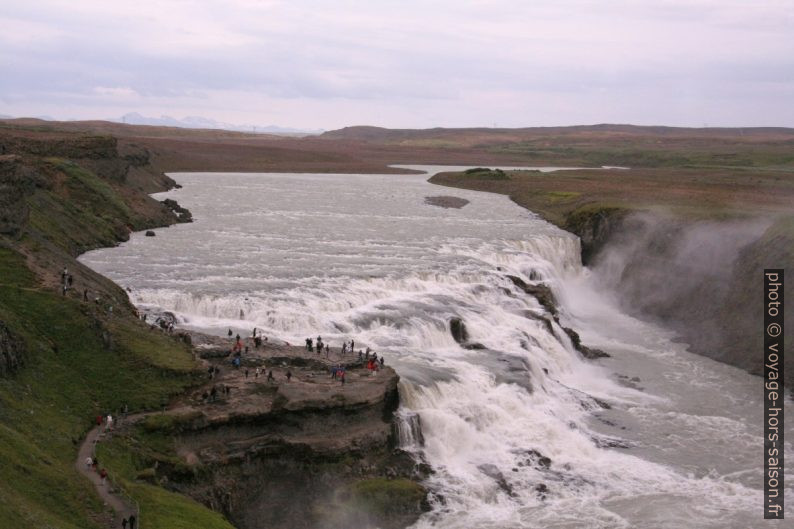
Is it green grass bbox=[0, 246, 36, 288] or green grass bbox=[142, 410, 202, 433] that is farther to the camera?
green grass bbox=[0, 246, 36, 288]

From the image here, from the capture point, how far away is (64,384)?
27.2 metres

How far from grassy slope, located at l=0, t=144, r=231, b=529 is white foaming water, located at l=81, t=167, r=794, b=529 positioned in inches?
237

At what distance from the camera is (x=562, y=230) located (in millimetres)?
73812

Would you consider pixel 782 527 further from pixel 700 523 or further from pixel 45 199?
pixel 45 199

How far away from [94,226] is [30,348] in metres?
30.7

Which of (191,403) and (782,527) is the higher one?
(191,403)

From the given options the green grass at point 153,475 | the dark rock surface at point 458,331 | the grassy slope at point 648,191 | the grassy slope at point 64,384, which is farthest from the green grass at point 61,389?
the grassy slope at point 648,191

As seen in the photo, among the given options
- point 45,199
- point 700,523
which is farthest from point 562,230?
point 700,523

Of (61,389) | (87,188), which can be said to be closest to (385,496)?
(61,389)

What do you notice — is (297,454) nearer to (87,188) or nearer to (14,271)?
(14,271)

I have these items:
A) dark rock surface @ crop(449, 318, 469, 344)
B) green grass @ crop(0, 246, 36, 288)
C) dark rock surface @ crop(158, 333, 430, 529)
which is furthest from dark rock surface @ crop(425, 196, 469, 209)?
dark rock surface @ crop(158, 333, 430, 529)

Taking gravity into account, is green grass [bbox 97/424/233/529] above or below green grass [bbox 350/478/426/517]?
above

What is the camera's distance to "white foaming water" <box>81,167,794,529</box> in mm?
30422

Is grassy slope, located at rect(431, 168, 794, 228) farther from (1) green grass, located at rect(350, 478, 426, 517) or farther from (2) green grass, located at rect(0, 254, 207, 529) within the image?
(2) green grass, located at rect(0, 254, 207, 529)
